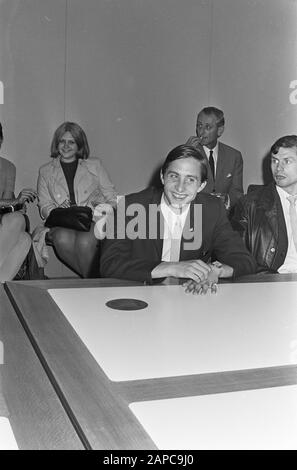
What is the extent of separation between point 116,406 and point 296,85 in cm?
A: 596

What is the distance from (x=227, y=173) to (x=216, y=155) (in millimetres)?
204

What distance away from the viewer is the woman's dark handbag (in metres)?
4.53

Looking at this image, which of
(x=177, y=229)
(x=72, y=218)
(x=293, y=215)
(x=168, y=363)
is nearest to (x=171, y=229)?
(x=177, y=229)

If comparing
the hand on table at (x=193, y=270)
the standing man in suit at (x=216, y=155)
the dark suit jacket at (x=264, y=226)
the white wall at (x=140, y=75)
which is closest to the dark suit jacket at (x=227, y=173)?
the standing man in suit at (x=216, y=155)

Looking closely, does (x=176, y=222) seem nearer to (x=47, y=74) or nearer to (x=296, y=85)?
(x=47, y=74)

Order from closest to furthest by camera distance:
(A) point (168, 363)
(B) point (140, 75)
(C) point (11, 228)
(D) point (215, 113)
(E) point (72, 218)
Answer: (A) point (168, 363) → (C) point (11, 228) → (E) point (72, 218) → (D) point (215, 113) → (B) point (140, 75)

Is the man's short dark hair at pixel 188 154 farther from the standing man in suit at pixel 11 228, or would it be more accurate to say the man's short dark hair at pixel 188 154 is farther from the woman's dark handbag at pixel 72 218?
the woman's dark handbag at pixel 72 218

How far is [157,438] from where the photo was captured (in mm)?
Answer: 1021

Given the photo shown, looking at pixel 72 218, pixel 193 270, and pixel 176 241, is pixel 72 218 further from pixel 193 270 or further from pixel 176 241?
pixel 193 270

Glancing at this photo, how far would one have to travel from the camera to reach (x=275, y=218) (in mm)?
3328

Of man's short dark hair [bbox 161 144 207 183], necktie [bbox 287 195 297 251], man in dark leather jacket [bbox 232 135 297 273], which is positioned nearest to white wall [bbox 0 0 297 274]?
man in dark leather jacket [bbox 232 135 297 273]

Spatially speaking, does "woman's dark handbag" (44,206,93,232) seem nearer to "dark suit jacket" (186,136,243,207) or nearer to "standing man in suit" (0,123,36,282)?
"standing man in suit" (0,123,36,282)
